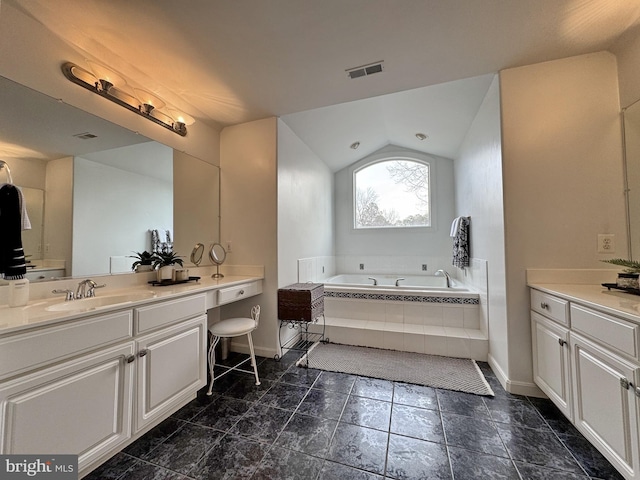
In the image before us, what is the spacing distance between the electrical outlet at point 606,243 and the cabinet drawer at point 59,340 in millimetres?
3040

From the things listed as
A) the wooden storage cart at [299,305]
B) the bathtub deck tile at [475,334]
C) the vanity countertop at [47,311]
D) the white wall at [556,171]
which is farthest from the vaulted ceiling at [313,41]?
the bathtub deck tile at [475,334]

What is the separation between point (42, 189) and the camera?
1567 mm

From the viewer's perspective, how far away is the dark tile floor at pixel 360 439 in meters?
1.29

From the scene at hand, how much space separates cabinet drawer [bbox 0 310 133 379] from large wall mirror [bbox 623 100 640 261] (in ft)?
10.4

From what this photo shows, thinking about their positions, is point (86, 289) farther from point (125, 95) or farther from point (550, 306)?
point (550, 306)

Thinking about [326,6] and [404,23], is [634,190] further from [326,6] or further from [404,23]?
[326,6]

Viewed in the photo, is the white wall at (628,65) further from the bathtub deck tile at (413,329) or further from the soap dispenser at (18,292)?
the soap dispenser at (18,292)

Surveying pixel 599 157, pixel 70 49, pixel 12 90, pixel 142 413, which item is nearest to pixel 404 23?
pixel 599 157

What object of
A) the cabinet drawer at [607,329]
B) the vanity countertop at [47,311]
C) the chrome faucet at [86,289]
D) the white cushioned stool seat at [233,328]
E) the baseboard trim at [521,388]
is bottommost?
the baseboard trim at [521,388]

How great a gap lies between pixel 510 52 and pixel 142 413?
10.8 ft

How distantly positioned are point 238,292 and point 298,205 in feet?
4.46

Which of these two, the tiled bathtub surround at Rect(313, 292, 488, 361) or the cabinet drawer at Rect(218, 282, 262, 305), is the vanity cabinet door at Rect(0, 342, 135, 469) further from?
the tiled bathtub surround at Rect(313, 292, 488, 361)

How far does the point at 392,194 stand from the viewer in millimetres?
4625

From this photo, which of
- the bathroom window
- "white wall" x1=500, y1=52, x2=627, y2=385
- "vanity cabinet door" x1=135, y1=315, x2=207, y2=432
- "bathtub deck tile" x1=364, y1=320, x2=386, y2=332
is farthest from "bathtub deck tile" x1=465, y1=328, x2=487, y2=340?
"vanity cabinet door" x1=135, y1=315, x2=207, y2=432
